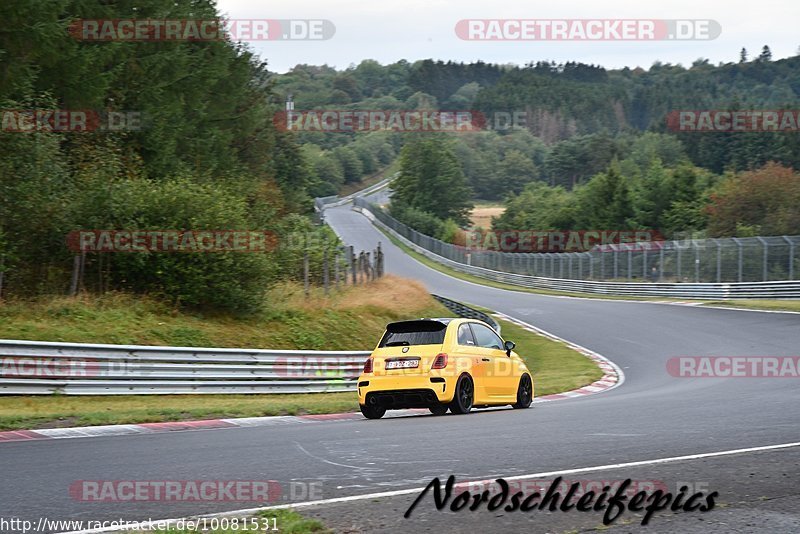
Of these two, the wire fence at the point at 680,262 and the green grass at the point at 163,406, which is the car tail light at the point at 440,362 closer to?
the green grass at the point at 163,406

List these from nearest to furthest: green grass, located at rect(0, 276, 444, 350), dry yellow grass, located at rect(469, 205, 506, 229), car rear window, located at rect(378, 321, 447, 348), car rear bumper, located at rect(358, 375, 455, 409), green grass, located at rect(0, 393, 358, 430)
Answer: green grass, located at rect(0, 393, 358, 430) < car rear bumper, located at rect(358, 375, 455, 409) < car rear window, located at rect(378, 321, 447, 348) < green grass, located at rect(0, 276, 444, 350) < dry yellow grass, located at rect(469, 205, 506, 229)

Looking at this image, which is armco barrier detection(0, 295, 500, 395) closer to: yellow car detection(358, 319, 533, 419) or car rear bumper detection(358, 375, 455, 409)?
yellow car detection(358, 319, 533, 419)

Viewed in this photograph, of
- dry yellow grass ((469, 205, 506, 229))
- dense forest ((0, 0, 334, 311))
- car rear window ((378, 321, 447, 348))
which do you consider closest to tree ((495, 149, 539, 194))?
dry yellow grass ((469, 205, 506, 229))

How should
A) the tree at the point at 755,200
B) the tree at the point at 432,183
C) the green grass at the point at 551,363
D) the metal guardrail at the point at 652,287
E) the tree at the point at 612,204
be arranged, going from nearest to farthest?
the green grass at the point at 551,363
the metal guardrail at the point at 652,287
the tree at the point at 755,200
the tree at the point at 612,204
the tree at the point at 432,183

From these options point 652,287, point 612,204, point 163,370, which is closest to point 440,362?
point 163,370

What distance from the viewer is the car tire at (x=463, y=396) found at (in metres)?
14.6

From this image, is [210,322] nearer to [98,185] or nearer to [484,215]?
[98,185]

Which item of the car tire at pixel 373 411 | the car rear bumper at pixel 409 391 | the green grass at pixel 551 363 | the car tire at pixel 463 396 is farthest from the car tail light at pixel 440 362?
the green grass at pixel 551 363

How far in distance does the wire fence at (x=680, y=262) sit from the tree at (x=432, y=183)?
7051 cm

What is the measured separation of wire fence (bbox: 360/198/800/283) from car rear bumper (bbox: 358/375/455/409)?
30.7 metres

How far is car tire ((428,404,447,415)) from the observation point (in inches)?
573

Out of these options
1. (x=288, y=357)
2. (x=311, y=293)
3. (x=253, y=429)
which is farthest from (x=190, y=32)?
(x=253, y=429)

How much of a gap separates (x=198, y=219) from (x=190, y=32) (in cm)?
1690

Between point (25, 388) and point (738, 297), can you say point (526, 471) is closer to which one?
point (25, 388)
